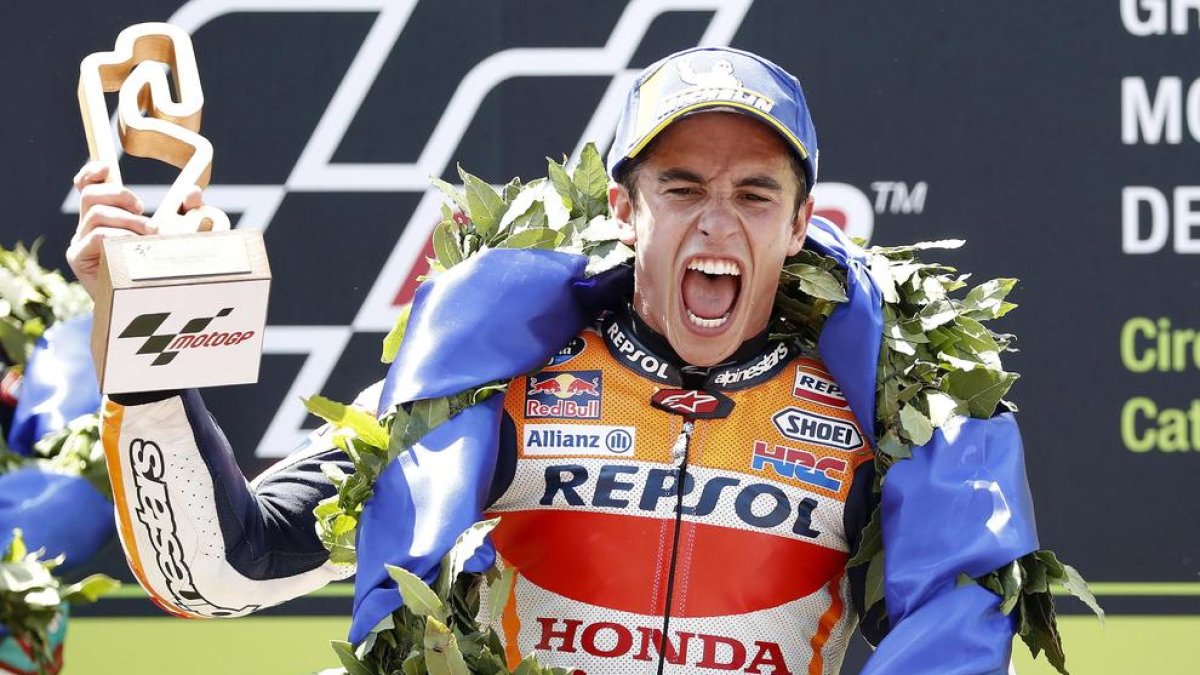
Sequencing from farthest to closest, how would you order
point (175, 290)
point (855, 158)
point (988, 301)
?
point (855, 158), point (988, 301), point (175, 290)

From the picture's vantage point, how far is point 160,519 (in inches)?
101

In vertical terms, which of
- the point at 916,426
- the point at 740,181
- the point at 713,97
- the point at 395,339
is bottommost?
the point at 916,426

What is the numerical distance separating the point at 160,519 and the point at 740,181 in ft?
2.89

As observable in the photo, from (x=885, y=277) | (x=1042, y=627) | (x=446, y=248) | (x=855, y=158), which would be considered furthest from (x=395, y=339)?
(x=855, y=158)

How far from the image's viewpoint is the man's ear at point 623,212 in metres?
2.76

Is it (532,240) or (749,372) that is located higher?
(532,240)

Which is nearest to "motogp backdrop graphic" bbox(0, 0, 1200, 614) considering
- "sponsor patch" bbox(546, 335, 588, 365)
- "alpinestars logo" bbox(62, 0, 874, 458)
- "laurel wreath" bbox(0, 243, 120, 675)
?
"alpinestars logo" bbox(62, 0, 874, 458)

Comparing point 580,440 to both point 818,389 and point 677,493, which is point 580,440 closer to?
A: point 677,493

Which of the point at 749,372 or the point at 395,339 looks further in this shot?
the point at 395,339

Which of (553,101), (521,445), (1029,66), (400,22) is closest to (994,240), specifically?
(1029,66)

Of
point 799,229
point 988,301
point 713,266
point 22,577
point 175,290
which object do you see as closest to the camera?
point 175,290

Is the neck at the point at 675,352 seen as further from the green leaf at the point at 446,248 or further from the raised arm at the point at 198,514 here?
the raised arm at the point at 198,514

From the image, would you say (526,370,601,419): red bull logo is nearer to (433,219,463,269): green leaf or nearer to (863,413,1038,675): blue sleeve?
(433,219,463,269): green leaf

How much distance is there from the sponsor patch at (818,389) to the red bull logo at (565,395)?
0.92ft
